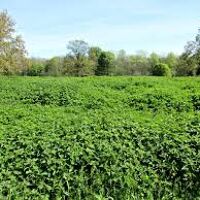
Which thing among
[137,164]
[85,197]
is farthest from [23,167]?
[137,164]

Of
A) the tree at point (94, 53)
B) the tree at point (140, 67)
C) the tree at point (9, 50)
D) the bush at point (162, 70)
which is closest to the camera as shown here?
the tree at point (9, 50)

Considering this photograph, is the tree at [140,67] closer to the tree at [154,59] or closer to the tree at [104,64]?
the tree at [154,59]

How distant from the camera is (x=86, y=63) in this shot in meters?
49.6

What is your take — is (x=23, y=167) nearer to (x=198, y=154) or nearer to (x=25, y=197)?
(x=25, y=197)

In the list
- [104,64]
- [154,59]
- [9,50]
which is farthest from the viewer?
[154,59]

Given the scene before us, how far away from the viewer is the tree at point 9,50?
29578 mm

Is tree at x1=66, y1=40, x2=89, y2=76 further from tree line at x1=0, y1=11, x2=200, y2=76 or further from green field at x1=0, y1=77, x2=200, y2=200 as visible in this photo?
green field at x1=0, y1=77, x2=200, y2=200

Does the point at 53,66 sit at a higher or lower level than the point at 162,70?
higher

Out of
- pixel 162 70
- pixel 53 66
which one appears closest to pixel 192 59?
pixel 162 70

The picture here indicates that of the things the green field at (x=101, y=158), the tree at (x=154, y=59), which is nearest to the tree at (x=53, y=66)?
the tree at (x=154, y=59)

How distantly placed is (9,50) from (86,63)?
20.0 m

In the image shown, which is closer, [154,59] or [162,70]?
[162,70]

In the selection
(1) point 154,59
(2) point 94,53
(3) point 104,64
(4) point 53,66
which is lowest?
(4) point 53,66

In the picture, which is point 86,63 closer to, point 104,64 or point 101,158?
point 104,64
